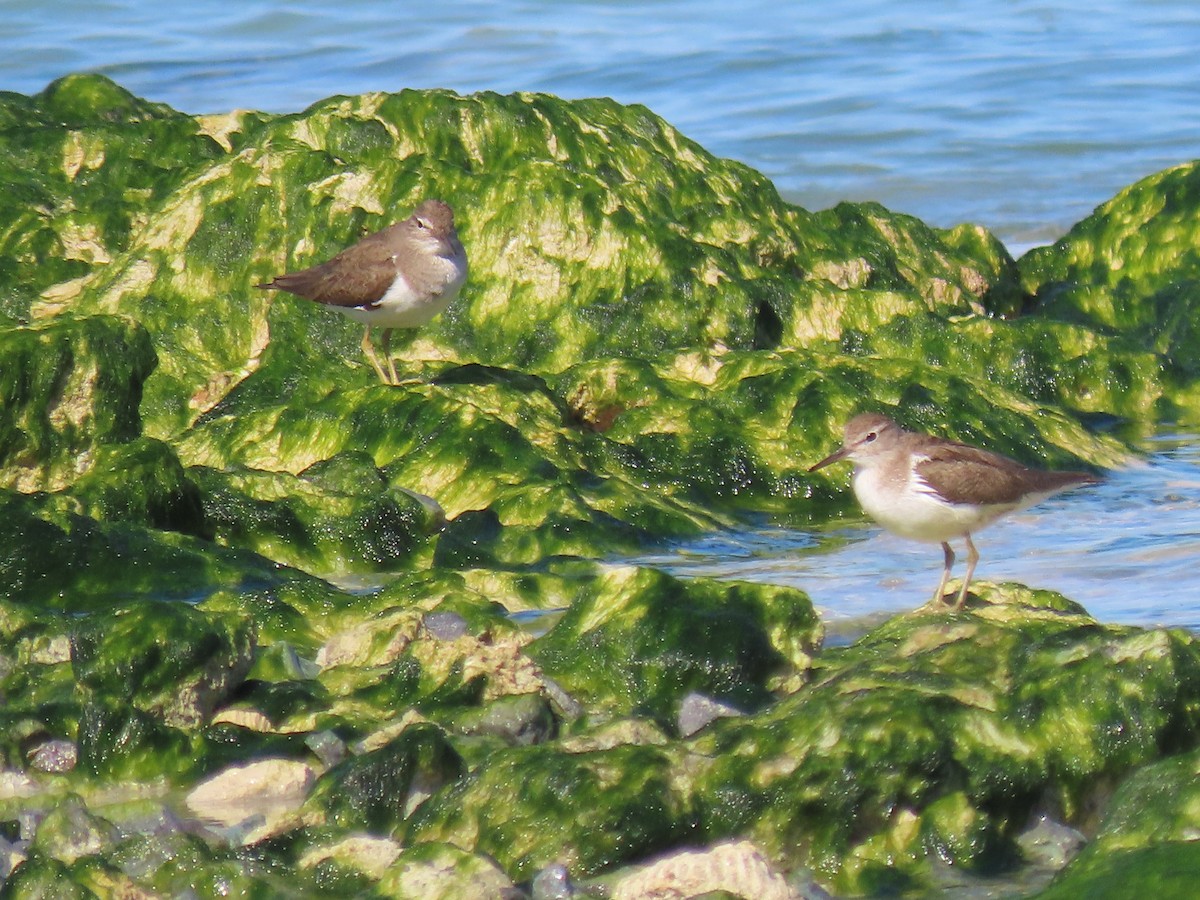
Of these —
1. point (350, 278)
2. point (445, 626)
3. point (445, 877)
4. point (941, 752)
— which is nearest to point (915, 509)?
point (445, 626)

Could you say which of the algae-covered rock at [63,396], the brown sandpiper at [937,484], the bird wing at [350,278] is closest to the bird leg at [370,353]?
the bird wing at [350,278]

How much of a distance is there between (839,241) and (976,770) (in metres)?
6.05

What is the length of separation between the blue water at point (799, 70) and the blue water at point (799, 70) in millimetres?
36

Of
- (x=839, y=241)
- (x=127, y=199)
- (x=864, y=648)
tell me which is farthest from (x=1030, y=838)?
(x=127, y=199)

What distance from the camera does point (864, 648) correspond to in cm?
534

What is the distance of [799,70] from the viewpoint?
1916cm

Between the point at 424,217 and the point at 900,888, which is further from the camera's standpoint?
the point at 424,217

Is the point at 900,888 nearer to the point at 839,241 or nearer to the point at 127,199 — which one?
the point at 839,241

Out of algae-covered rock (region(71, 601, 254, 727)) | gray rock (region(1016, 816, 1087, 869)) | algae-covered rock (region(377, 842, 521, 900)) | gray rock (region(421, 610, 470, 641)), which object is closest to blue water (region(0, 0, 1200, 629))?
gray rock (region(421, 610, 470, 641))

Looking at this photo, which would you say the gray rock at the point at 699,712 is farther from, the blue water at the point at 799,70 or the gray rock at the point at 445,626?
the blue water at the point at 799,70

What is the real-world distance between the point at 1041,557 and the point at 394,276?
2.99 m

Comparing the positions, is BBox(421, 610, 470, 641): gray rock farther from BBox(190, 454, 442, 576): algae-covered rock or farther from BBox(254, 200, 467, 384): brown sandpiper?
BBox(254, 200, 467, 384): brown sandpiper

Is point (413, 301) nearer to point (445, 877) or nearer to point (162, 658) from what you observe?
point (162, 658)

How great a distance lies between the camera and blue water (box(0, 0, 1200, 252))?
15578 millimetres
